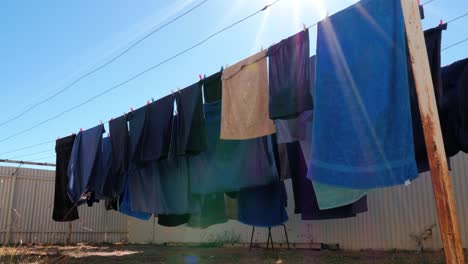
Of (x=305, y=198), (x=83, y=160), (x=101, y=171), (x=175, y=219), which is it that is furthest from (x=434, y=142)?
(x=83, y=160)

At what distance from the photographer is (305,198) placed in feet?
13.4

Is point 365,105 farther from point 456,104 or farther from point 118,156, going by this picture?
point 118,156

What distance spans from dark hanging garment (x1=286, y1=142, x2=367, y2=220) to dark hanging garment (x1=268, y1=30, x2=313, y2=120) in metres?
0.98

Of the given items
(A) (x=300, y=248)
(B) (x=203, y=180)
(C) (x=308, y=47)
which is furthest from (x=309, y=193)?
(A) (x=300, y=248)

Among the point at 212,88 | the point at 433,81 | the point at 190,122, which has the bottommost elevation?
the point at 433,81

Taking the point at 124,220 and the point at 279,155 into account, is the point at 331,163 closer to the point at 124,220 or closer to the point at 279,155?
the point at 279,155

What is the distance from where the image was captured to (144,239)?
1011 centimetres

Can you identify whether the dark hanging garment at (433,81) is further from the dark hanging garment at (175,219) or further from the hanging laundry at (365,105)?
the dark hanging garment at (175,219)

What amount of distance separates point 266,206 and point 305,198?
21.1 inches

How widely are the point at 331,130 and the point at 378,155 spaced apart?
33cm

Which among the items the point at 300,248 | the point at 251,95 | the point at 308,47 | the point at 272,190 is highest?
the point at 308,47

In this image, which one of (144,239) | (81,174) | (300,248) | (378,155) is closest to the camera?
(378,155)

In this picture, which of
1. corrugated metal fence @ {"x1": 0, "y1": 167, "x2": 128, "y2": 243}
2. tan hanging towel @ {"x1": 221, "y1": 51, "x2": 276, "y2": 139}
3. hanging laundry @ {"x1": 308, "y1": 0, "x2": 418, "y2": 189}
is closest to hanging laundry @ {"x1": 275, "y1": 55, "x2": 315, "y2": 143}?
tan hanging towel @ {"x1": 221, "y1": 51, "x2": 276, "y2": 139}

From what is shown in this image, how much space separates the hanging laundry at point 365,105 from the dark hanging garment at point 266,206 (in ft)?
6.28
